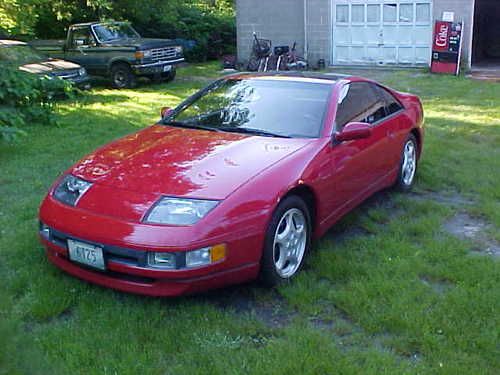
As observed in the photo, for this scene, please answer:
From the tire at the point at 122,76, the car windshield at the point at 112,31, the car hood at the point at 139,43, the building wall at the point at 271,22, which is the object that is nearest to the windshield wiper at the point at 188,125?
the car hood at the point at 139,43

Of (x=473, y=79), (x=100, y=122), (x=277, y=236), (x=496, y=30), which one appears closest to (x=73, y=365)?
(x=277, y=236)

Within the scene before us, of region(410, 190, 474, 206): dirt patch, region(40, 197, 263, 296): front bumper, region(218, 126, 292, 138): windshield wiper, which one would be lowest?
region(410, 190, 474, 206): dirt patch

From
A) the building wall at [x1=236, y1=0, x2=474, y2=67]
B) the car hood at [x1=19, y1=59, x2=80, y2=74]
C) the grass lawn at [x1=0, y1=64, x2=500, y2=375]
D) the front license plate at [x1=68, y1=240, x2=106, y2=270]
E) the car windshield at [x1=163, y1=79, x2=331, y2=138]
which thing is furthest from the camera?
the building wall at [x1=236, y1=0, x2=474, y2=67]

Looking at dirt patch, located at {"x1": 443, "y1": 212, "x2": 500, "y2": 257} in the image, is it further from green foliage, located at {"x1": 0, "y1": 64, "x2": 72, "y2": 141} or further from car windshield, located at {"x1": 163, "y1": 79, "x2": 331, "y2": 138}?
green foliage, located at {"x1": 0, "y1": 64, "x2": 72, "y2": 141}

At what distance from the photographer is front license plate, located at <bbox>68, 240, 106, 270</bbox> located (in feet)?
12.1

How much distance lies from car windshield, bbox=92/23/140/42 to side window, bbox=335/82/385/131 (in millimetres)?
10756

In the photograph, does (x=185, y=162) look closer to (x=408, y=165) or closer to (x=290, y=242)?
(x=290, y=242)

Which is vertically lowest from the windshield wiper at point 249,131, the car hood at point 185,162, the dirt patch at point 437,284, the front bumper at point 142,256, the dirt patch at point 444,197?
the dirt patch at point 444,197

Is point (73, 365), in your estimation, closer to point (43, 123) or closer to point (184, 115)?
point (184, 115)

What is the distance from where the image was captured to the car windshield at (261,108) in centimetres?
480

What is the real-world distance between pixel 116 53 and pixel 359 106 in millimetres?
10344

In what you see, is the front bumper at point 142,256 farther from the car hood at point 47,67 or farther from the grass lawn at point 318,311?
the car hood at point 47,67

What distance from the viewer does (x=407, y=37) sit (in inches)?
656

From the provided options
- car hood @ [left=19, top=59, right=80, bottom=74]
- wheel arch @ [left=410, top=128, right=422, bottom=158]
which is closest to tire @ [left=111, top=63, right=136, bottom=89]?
car hood @ [left=19, top=59, right=80, bottom=74]
